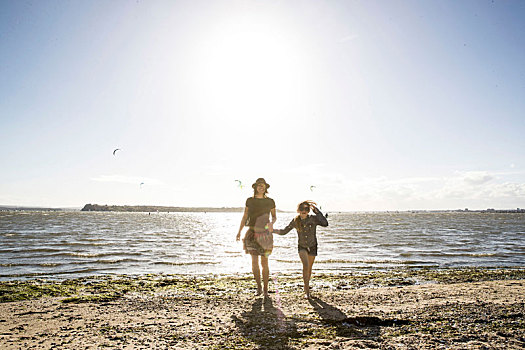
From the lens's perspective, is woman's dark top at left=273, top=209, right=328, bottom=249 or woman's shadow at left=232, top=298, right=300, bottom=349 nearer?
woman's shadow at left=232, top=298, right=300, bottom=349

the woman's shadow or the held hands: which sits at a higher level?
the held hands

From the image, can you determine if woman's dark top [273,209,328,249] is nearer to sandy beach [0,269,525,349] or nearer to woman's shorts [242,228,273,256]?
woman's shorts [242,228,273,256]

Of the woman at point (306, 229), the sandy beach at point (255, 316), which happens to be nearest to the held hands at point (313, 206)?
the woman at point (306, 229)

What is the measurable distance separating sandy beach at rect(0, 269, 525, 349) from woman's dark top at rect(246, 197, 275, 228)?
5.94 feet

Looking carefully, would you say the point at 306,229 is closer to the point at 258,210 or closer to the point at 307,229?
the point at 307,229

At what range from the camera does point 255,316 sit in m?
6.55

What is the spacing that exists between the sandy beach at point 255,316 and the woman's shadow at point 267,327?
0.05 ft

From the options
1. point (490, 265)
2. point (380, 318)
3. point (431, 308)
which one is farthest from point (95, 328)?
point (490, 265)

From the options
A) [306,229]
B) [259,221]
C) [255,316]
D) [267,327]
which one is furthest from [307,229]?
[267,327]

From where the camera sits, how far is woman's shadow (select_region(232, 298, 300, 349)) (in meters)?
5.11

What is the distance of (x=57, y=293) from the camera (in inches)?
371

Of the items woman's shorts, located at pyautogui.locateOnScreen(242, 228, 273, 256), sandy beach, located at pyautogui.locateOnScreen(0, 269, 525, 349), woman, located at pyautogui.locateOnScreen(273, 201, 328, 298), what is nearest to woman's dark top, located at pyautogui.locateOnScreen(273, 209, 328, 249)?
woman, located at pyautogui.locateOnScreen(273, 201, 328, 298)

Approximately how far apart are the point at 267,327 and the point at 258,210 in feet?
9.07

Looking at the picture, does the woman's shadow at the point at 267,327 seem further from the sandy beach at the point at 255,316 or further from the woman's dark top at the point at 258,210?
the woman's dark top at the point at 258,210
